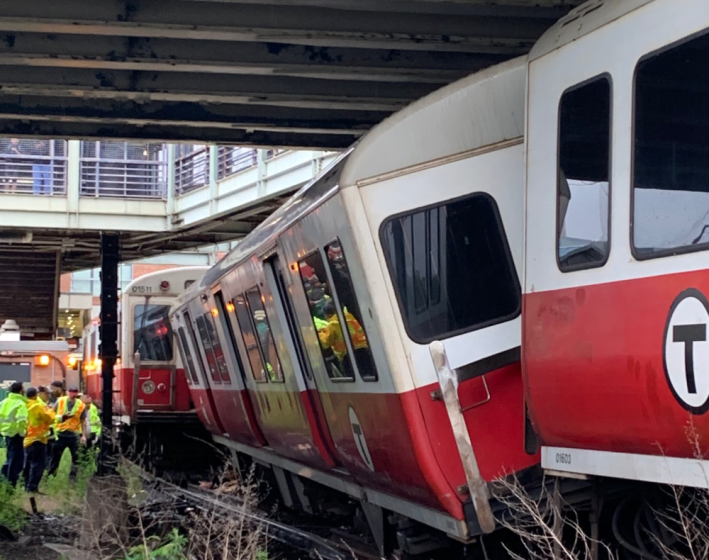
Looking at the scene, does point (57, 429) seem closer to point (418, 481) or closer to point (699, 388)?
point (418, 481)

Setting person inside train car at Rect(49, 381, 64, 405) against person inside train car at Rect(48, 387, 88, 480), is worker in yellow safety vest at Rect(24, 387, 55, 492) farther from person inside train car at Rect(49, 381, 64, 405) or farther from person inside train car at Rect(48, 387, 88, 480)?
person inside train car at Rect(49, 381, 64, 405)

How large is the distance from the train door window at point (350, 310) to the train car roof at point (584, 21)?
6.36 ft

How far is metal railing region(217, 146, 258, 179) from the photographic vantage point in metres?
14.8

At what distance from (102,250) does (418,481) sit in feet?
34.0

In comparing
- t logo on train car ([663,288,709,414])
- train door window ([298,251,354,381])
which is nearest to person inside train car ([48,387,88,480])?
train door window ([298,251,354,381])

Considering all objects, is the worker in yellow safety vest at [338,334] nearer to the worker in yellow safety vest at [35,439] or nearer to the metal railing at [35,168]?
the worker in yellow safety vest at [35,439]

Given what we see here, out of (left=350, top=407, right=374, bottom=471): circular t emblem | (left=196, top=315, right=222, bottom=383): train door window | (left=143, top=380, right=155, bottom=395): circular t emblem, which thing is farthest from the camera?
(left=143, top=380, right=155, bottom=395): circular t emblem

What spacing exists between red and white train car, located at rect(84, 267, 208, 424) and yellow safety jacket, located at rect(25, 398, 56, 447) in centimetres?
370

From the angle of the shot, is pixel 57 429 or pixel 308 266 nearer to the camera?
pixel 308 266

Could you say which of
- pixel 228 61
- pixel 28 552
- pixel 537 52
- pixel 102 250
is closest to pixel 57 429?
pixel 102 250

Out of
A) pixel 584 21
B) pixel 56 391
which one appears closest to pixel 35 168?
pixel 56 391

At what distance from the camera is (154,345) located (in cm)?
1923

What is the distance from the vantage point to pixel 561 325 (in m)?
4.81

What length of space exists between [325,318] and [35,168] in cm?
1215
